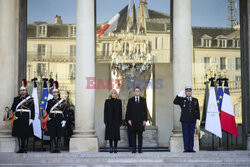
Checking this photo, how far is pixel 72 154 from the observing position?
13.8 meters

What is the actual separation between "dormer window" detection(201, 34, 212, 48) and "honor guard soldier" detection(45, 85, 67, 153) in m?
7.58

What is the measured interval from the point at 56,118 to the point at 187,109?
14.2ft

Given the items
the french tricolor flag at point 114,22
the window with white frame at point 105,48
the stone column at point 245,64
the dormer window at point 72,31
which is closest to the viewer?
the stone column at point 245,64

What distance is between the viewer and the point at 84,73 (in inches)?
608

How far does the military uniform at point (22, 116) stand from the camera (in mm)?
14898

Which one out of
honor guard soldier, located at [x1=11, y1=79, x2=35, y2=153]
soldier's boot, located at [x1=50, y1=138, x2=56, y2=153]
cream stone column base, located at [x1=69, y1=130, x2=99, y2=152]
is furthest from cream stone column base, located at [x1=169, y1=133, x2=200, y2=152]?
honor guard soldier, located at [x1=11, y1=79, x2=35, y2=153]

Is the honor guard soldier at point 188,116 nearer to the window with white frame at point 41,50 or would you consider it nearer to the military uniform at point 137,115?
the military uniform at point 137,115

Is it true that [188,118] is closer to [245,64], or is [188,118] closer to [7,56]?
[245,64]

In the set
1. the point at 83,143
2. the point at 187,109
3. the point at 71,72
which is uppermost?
the point at 71,72

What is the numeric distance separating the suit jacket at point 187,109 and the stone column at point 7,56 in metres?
5.79

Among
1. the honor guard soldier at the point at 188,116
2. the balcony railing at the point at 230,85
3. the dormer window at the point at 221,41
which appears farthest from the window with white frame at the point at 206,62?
the honor guard soldier at the point at 188,116

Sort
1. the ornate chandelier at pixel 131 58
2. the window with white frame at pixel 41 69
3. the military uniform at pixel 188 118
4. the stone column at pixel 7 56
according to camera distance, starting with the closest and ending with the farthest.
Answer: the military uniform at pixel 188 118 < the stone column at pixel 7 56 < the window with white frame at pixel 41 69 < the ornate chandelier at pixel 131 58

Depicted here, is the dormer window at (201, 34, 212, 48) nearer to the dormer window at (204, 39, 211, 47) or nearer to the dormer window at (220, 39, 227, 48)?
the dormer window at (204, 39, 211, 47)

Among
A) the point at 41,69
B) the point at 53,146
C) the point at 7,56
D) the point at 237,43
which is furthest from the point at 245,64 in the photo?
the point at 7,56
